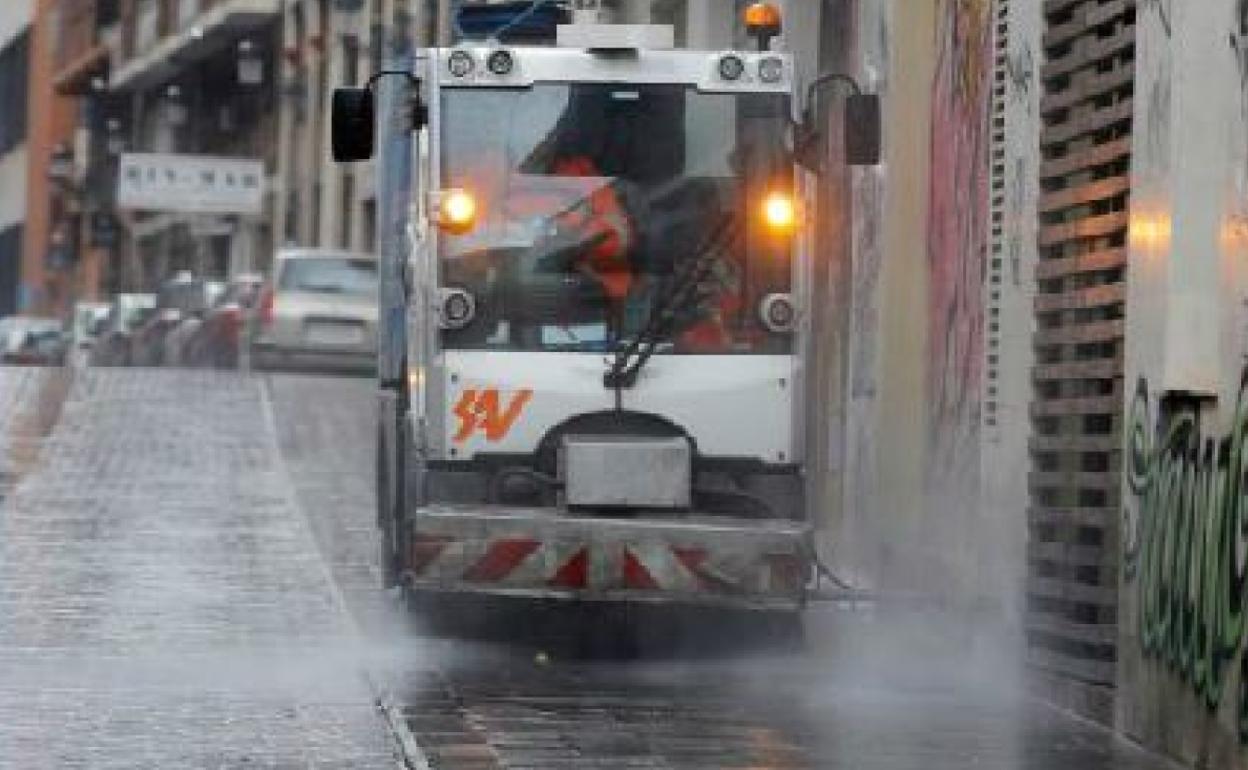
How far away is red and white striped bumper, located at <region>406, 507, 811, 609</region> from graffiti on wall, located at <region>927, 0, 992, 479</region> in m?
2.01

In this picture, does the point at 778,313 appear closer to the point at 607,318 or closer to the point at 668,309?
the point at 668,309

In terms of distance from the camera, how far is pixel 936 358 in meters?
18.0

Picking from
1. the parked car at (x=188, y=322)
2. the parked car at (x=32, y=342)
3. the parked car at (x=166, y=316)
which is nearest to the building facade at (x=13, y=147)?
the parked car at (x=32, y=342)

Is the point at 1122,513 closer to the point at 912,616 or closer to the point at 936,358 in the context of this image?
the point at 912,616

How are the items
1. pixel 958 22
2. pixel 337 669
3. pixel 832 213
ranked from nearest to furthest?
pixel 337 669 → pixel 958 22 → pixel 832 213

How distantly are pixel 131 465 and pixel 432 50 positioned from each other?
1017 centimetres

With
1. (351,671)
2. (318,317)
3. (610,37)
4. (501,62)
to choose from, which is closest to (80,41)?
(318,317)

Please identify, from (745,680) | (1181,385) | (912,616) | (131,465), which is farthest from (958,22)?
A: (131,465)

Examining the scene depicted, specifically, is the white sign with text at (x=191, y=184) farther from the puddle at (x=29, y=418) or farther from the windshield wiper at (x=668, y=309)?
the windshield wiper at (x=668, y=309)

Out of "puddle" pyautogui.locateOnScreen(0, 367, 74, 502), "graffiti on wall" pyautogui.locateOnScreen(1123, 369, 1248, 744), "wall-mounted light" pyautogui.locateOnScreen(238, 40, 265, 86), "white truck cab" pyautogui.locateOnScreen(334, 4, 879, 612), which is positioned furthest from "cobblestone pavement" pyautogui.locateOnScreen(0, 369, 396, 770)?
"wall-mounted light" pyautogui.locateOnScreen(238, 40, 265, 86)

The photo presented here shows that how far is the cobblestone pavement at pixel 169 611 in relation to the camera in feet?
39.1

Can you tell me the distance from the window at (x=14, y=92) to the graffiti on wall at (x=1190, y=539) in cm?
8465

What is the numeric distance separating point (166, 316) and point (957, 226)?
2815 cm

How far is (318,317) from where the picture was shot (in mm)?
36750
